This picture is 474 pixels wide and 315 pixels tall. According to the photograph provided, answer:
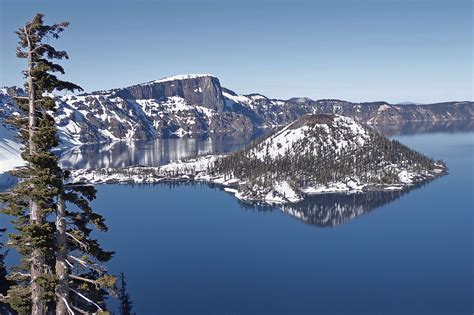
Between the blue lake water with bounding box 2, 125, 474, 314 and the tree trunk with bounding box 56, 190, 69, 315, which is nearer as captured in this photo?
the tree trunk with bounding box 56, 190, 69, 315

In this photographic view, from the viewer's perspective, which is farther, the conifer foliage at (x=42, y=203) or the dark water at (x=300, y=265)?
the dark water at (x=300, y=265)

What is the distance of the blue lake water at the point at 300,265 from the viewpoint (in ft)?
356

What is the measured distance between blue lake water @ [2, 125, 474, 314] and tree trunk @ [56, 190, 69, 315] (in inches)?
3507

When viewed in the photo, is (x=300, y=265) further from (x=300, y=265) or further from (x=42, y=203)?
(x=42, y=203)

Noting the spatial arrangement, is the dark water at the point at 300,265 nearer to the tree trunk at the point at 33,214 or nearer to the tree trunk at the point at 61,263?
the tree trunk at the point at 61,263

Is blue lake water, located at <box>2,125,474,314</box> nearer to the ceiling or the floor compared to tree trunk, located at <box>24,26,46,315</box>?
nearer to the floor

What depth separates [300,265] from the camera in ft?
456

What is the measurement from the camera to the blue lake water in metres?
109

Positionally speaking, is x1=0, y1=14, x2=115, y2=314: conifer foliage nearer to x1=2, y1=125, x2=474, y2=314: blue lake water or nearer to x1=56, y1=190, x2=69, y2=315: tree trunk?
x1=56, y1=190, x2=69, y2=315: tree trunk

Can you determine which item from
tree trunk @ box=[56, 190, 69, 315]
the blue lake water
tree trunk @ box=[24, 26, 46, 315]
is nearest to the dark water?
the blue lake water

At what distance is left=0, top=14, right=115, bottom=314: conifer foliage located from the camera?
65.2 ft

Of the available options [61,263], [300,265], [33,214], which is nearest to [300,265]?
[300,265]

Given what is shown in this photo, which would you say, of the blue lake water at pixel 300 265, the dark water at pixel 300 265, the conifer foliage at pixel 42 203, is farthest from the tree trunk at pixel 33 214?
the blue lake water at pixel 300 265

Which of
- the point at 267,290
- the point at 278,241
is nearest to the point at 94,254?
the point at 267,290
